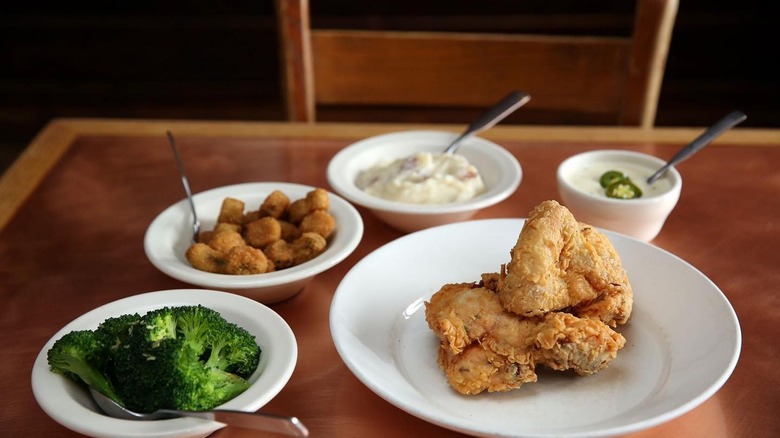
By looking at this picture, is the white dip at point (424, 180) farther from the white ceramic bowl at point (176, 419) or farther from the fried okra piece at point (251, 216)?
the white ceramic bowl at point (176, 419)

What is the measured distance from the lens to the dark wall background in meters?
5.48

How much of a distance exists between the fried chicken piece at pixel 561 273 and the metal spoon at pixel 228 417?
0.44 meters

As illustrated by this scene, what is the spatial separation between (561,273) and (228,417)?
0.62 m

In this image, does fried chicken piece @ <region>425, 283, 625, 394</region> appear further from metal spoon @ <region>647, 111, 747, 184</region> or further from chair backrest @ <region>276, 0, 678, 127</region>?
chair backrest @ <region>276, 0, 678, 127</region>

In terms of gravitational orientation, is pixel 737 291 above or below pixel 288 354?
below

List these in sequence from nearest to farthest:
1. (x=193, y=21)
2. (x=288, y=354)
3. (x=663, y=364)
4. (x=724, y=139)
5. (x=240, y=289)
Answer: (x=288, y=354) < (x=663, y=364) < (x=240, y=289) < (x=724, y=139) < (x=193, y=21)

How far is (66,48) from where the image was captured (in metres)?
5.76

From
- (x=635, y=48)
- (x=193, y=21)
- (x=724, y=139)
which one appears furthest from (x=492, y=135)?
(x=193, y=21)

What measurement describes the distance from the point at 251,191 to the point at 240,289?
0.48m

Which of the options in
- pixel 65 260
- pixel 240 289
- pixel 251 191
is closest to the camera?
pixel 240 289

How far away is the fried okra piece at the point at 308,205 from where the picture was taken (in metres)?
1.71

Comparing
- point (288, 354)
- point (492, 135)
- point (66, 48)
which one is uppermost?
point (288, 354)

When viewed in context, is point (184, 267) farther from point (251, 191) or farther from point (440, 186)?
point (440, 186)

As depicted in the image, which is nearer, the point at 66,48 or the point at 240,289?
the point at 240,289
